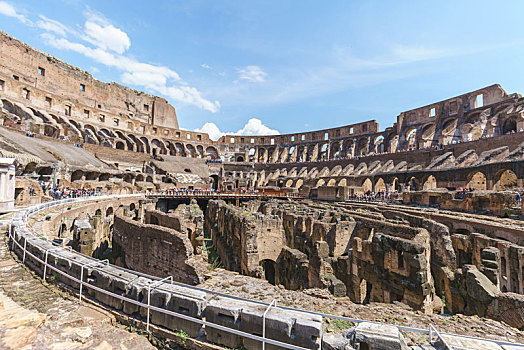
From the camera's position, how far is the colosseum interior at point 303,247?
11.7 ft

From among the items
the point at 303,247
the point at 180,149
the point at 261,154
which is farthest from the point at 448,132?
the point at 180,149

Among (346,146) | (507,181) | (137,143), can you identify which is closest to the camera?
(507,181)

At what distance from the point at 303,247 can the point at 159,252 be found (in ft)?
23.2

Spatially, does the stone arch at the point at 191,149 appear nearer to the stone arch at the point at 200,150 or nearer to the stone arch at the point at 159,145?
the stone arch at the point at 200,150

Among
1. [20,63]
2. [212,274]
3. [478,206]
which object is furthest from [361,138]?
[20,63]

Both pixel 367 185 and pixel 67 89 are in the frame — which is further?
pixel 67 89

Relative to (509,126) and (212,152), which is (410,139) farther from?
(212,152)

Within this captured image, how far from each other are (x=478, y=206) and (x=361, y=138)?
38033mm

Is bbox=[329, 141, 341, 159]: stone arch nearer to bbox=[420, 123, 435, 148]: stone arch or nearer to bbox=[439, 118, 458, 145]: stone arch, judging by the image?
bbox=[420, 123, 435, 148]: stone arch

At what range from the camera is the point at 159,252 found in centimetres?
754

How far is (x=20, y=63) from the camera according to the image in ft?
148

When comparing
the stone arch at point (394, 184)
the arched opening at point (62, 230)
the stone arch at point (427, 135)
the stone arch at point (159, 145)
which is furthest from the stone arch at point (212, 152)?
the arched opening at point (62, 230)

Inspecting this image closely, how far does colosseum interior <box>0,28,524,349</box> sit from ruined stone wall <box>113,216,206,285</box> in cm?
5

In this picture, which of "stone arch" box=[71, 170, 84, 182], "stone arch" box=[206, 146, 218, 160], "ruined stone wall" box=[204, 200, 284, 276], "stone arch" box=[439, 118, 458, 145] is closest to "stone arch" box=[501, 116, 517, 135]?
"stone arch" box=[439, 118, 458, 145]
